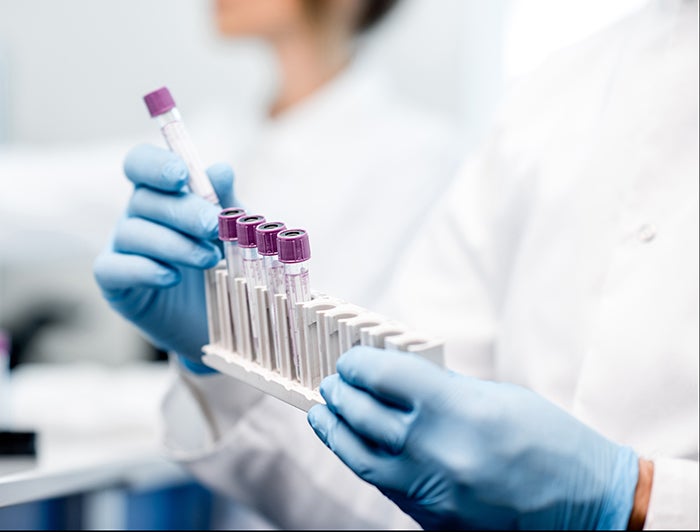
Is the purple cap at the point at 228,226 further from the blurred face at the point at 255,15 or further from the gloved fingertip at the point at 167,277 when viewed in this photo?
the blurred face at the point at 255,15

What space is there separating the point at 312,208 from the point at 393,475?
45.3 inches

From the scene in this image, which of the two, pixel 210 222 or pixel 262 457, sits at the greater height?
pixel 210 222

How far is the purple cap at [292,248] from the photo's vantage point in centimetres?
59

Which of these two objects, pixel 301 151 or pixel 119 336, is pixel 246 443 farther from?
pixel 119 336

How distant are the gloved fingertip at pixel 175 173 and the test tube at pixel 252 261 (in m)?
→ 0.12

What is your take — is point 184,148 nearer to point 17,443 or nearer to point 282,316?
point 282,316

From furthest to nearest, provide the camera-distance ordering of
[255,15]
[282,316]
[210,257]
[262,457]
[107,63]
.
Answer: [107,63], [255,15], [262,457], [210,257], [282,316]

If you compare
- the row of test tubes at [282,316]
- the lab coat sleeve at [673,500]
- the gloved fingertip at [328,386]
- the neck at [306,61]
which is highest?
the neck at [306,61]

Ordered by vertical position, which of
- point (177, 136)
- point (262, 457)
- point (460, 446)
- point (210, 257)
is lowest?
point (262, 457)

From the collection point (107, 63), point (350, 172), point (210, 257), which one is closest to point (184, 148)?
point (210, 257)

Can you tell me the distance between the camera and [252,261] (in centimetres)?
65

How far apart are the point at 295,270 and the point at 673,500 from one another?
1.04 feet

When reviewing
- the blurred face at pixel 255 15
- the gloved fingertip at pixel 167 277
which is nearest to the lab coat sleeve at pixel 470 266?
the gloved fingertip at pixel 167 277

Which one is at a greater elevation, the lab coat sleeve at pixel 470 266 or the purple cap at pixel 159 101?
the purple cap at pixel 159 101
